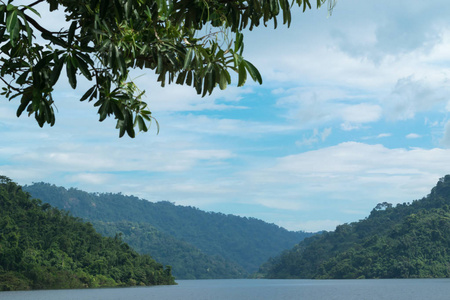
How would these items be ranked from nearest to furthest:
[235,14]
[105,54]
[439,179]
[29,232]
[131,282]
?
[105,54] < [235,14] < [29,232] < [131,282] < [439,179]

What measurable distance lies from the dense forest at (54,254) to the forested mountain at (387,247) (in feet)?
106

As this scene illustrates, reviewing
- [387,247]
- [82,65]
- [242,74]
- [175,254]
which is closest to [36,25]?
[82,65]

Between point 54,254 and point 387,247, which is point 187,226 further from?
point 54,254

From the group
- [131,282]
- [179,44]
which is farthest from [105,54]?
[131,282]

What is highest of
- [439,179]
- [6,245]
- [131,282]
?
[439,179]

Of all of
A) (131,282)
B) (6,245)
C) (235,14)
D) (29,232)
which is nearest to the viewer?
(235,14)

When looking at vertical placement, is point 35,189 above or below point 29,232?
above

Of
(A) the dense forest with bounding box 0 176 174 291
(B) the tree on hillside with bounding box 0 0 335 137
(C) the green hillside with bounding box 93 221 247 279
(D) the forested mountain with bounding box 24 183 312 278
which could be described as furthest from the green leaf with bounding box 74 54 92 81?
(D) the forested mountain with bounding box 24 183 312 278

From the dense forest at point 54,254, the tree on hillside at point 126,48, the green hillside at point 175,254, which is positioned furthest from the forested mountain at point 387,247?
the tree on hillside at point 126,48

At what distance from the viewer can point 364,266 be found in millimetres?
81562

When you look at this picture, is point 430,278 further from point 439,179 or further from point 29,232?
point 29,232

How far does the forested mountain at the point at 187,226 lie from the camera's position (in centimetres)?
13475

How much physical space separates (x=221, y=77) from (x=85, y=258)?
54406 mm

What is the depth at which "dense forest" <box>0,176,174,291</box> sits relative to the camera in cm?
4719
